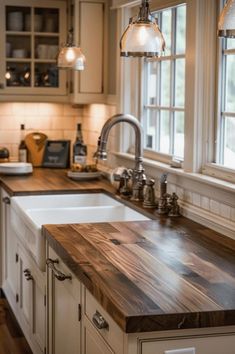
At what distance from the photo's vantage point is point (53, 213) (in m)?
3.95

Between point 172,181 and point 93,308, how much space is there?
1490 mm

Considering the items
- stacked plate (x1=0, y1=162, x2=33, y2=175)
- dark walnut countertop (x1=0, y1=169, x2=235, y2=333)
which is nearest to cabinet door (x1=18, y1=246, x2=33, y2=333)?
dark walnut countertop (x1=0, y1=169, x2=235, y2=333)

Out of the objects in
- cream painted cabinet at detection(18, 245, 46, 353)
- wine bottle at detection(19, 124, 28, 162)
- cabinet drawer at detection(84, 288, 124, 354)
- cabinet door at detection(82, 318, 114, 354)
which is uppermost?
wine bottle at detection(19, 124, 28, 162)

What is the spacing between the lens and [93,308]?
250 cm

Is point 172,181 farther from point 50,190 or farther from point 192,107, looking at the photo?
point 50,190

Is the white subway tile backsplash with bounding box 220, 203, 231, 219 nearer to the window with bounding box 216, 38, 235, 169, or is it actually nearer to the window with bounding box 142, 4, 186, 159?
the window with bounding box 216, 38, 235, 169

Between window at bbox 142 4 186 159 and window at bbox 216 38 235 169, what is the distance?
56cm

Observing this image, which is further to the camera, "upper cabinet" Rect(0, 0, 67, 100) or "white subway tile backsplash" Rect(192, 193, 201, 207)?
"upper cabinet" Rect(0, 0, 67, 100)

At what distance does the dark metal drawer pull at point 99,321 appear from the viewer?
2.31m

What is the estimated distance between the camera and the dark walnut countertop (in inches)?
82.7

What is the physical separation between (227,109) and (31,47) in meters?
2.43

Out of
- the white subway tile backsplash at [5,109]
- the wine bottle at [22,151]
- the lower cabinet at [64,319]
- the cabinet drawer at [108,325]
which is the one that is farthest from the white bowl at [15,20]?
the cabinet drawer at [108,325]

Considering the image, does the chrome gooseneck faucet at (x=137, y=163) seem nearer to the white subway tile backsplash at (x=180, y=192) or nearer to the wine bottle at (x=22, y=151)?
the white subway tile backsplash at (x=180, y=192)

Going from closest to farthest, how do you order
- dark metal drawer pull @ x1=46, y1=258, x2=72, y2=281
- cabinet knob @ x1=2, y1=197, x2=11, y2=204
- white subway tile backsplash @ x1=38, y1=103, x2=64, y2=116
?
dark metal drawer pull @ x1=46, y1=258, x2=72, y2=281 < cabinet knob @ x1=2, y1=197, x2=11, y2=204 < white subway tile backsplash @ x1=38, y1=103, x2=64, y2=116
